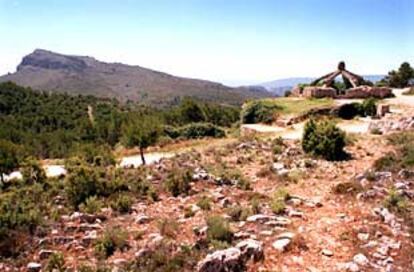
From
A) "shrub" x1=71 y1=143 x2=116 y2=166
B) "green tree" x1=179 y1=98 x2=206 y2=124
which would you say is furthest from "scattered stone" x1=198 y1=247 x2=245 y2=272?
"green tree" x1=179 y1=98 x2=206 y2=124

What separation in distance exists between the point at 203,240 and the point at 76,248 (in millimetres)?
3199

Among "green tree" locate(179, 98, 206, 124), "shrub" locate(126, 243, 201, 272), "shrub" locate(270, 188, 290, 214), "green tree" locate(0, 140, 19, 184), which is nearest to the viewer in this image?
"shrub" locate(126, 243, 201, 272)

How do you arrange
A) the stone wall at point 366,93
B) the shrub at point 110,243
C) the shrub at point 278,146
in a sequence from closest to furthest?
the shrub at point 110,243
the shrub at point 278,146
the stone wall at point 366,93

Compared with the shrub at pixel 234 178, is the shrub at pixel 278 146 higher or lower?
higher

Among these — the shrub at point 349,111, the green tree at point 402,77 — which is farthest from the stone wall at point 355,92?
the green tree at point 402,77

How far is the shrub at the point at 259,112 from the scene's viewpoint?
36.6 metres

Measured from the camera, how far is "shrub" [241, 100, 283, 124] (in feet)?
120

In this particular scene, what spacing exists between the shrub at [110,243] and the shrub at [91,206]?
8.76 feet

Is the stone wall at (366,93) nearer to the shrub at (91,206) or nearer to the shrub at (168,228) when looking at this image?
the shrub at (91,206)

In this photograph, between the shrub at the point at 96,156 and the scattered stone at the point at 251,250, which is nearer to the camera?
the scattered stone at the point at 251,250

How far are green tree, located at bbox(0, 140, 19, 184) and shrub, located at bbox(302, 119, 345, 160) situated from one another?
48.5ft

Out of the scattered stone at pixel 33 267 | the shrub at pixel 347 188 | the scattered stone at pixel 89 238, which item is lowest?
the scattered stone at pixel 33 267

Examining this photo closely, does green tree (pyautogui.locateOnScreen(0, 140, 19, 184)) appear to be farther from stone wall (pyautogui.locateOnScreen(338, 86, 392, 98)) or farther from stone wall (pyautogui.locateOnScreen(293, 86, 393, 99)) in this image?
stone wall (pyautogui.locateOnScreen(338, 86, 392, 98))

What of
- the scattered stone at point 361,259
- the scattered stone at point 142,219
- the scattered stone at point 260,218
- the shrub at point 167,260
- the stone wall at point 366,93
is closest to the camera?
the scattered stone at point 361,259
